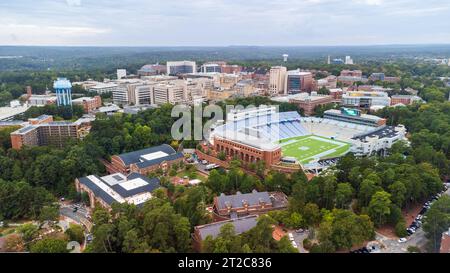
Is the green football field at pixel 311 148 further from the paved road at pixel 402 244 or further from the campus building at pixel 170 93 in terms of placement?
the campus building at pixel 170 93

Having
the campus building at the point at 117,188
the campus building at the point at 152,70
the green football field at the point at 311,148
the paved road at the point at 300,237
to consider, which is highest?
the campus building at the point at 152,70

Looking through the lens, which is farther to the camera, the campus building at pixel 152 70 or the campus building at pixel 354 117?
the campus building at pixel 152 70

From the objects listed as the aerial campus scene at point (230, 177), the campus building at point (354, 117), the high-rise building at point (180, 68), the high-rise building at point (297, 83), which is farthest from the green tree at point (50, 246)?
the high-rise building at point (180, 68)

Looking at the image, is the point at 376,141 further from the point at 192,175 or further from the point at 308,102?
the point at 192,175

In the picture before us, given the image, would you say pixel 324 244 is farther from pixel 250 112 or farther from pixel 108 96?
pixel 108 96

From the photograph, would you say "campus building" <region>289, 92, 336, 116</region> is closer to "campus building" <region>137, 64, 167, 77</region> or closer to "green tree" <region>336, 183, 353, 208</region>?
"green tree" <region>336, 183, 353, 208</region>

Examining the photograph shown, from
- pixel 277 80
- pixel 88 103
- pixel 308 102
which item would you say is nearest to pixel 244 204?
pixel 308 102
